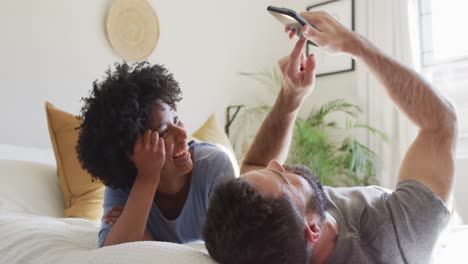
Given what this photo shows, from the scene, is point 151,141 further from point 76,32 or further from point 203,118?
point 203,118

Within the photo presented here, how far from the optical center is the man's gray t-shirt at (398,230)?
79 centimetres

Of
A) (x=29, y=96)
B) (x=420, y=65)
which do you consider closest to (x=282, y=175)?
(x=29, y=96)

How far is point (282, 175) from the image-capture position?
837 mm

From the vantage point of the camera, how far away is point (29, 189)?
1.57 m

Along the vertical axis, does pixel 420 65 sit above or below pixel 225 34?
below

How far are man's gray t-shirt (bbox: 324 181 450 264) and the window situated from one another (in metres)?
1.89

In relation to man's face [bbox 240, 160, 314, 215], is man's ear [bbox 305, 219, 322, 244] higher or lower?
lower

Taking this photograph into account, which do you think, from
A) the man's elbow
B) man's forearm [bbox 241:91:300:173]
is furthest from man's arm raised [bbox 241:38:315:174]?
the man's elbow

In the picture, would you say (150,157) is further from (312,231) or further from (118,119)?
(312,231)

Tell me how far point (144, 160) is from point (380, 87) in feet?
6.63

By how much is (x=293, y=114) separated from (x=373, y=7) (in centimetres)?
174

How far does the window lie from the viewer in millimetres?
2533

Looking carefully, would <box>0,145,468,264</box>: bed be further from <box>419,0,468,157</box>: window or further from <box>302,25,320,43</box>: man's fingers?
<box>419,0,468,157</box>: window

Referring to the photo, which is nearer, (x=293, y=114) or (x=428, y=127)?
(x=428, y=127)
